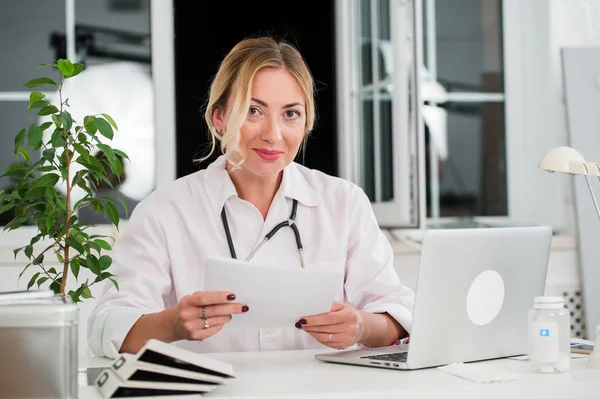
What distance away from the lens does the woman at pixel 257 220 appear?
1991 millimetres

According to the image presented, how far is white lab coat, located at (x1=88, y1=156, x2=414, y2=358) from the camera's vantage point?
1.99m

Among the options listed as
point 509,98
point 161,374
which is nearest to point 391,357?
point 161,374

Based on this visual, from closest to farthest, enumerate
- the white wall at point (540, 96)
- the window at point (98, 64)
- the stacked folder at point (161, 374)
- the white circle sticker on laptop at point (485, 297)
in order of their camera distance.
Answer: the stacked folder at point (161, 374) < the white circle sticker on laptop at point (485, 297) < the window at point (98, 64) < the white wall at point (540, 96)

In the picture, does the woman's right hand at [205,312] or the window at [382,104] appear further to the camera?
the window at [382,104]

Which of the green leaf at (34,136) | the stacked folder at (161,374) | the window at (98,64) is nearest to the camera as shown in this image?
the stacked folder at (161,374)

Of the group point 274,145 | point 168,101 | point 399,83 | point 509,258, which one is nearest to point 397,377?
point 509,258

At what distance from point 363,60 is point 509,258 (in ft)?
6.79

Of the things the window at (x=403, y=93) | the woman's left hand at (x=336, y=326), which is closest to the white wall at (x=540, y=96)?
the window at (x=403, y=93)

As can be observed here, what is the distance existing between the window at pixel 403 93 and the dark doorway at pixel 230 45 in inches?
22.5

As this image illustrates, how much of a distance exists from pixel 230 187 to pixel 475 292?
761mm

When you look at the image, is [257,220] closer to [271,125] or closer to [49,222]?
[271,125]

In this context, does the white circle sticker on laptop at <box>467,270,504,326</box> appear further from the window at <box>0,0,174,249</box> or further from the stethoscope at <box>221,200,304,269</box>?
the window at <box>0,0,174,249</box>

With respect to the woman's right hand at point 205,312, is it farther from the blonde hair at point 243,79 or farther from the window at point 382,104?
the window at point 382,104

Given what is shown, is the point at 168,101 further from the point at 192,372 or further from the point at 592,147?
the point at 192,372
